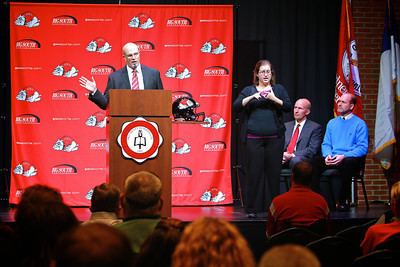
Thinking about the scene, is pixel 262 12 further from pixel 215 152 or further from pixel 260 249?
pixel 260 249

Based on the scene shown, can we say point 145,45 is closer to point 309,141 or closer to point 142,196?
point 309,141

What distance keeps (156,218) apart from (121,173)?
216 centimetres

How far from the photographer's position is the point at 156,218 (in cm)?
370

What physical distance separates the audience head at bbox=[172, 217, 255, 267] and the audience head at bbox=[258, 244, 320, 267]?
0.76ft

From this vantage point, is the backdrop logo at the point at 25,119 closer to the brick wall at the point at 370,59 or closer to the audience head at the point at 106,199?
the brick wall at the point at 370,59

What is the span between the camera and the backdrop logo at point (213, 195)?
29.6 feet

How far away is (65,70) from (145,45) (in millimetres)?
1083

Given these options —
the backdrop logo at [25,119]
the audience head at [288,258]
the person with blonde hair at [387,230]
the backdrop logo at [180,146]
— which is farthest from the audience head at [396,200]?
the backdrop logo at [25,119]

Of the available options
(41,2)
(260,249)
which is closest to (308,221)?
(260,249)

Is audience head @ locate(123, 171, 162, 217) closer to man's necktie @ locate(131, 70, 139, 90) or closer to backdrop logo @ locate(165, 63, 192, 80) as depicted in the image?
man's necktie @ locate(131, 70, 139, 90)

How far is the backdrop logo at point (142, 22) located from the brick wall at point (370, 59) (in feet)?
9.37

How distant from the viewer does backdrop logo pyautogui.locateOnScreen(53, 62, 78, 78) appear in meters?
8.90

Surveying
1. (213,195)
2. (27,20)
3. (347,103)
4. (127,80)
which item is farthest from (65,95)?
(347,103)

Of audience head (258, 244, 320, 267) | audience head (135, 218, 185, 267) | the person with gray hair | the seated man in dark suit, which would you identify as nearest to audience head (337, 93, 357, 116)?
the seated man in dark suit
